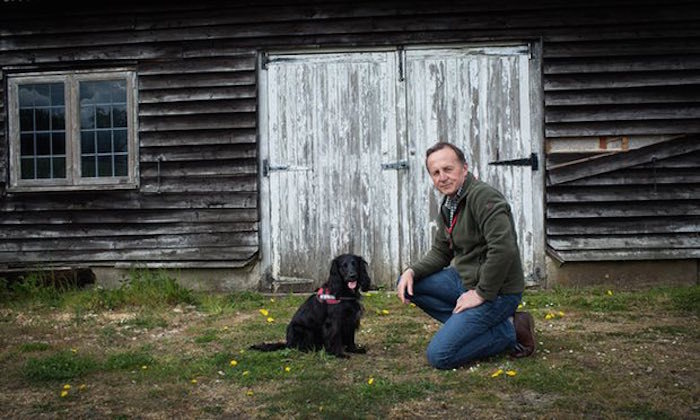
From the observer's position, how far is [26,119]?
830cm

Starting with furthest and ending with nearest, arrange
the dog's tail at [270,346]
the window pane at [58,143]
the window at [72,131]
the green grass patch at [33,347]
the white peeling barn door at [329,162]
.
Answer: the window pane at [58,143]
the window at [72,131]
the white peeling barn door at [329,162]
the green grass patch at [33,347]
the dog's tail at [270,346]

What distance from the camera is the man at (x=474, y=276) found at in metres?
4.11

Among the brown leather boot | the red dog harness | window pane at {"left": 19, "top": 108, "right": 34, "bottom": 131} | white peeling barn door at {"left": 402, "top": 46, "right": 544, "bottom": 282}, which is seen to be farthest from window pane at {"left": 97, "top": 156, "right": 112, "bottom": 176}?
the brown leather boot

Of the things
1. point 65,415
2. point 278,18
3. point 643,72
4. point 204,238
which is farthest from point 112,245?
point 643,72

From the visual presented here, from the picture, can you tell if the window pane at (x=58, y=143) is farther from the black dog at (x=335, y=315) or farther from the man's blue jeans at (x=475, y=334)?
the man's blue jeans at (x=475, y=334)

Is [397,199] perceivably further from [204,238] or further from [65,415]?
[65,415]

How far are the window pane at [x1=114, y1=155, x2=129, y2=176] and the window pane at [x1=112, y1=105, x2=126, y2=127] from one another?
378mm

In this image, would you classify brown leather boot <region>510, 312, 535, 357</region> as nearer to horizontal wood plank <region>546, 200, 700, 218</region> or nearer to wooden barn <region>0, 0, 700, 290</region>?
wooden barn <region>0, 0, 700, 290</region>

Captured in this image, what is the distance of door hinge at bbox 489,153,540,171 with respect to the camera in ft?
25.2

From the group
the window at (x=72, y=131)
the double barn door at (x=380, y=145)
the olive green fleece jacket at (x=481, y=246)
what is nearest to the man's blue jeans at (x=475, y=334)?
the olive green fleece jacket at (x=481, y=246)

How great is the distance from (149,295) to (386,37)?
3731 mm

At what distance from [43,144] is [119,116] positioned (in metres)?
0.99

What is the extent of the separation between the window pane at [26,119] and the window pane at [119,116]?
1.01 meters

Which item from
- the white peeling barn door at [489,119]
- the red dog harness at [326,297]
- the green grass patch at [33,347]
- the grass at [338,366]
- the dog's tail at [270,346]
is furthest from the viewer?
the white peeling barn door at [489,119]
